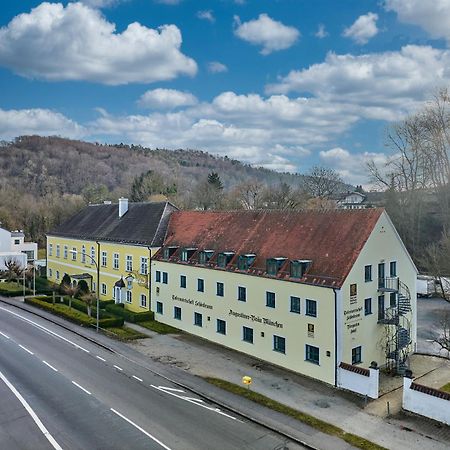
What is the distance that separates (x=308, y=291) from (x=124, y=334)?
14.7 meters

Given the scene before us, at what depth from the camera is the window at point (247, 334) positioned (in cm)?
2889

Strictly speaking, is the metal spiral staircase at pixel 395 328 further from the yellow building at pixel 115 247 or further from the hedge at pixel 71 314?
the hedge at pixel 71 314

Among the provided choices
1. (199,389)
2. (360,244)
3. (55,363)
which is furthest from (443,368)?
(55,363)

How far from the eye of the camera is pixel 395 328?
89.9ft

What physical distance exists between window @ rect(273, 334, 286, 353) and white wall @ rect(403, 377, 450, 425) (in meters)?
7.59

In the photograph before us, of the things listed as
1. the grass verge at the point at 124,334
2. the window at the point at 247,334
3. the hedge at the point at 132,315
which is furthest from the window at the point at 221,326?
the hedge at the point at 132,315

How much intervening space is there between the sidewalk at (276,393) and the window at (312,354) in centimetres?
108

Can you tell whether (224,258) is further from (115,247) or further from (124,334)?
(115,247)

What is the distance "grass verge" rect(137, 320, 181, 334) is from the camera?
34.0 meters

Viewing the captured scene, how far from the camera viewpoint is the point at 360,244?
25.5m

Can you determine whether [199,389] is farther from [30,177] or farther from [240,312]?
[30,177]

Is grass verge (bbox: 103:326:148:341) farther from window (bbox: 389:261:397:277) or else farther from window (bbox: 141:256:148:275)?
window (bbox: 389:261:397:277)

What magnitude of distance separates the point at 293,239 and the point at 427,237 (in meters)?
39.0

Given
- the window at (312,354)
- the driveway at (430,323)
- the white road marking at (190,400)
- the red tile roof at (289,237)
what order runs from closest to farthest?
→ 1. the white road marking at (190,400)
2. the window at (312,354)
3. the red tile roof at (289,237)
4. the driveway at (430,323)
